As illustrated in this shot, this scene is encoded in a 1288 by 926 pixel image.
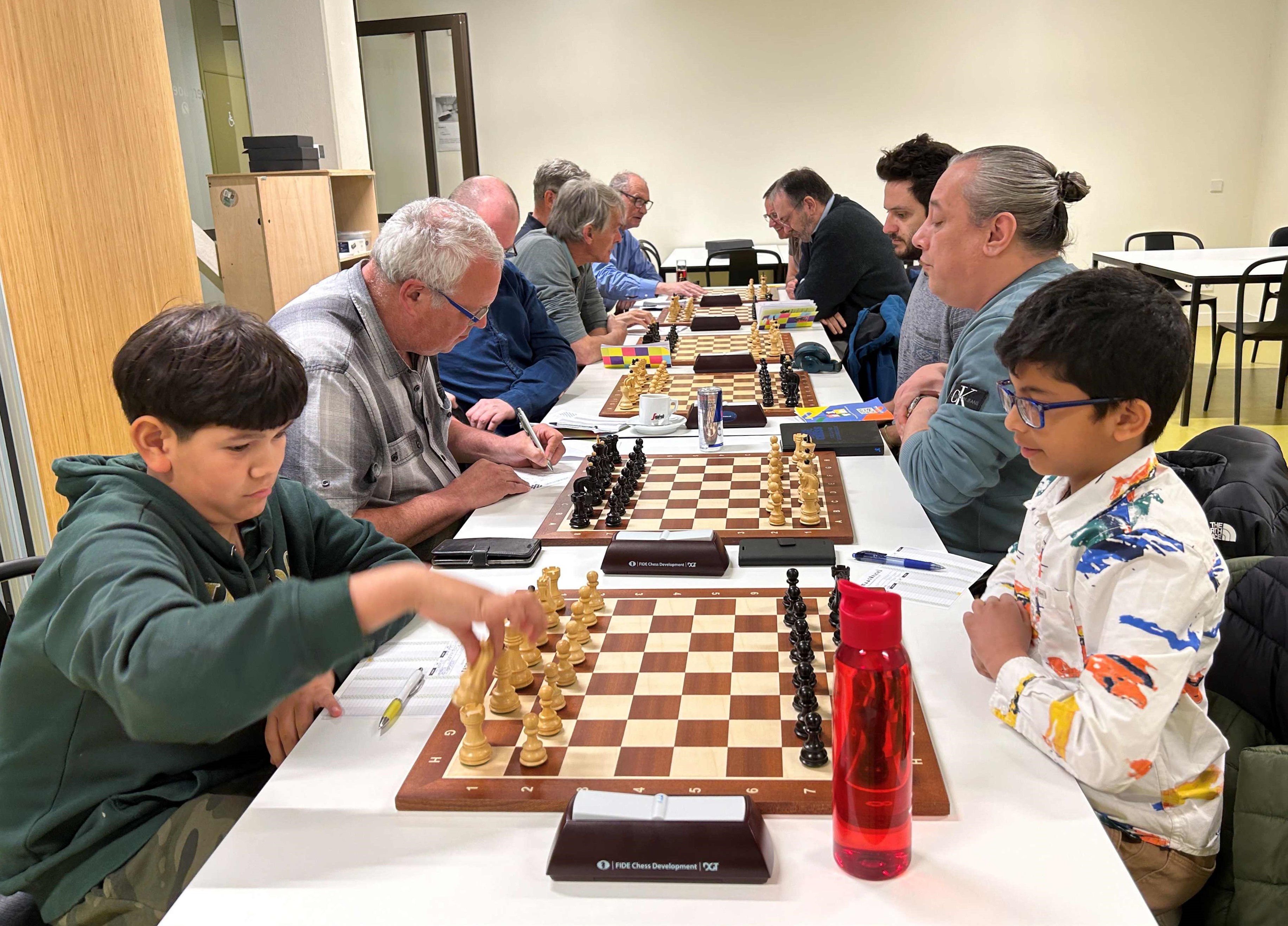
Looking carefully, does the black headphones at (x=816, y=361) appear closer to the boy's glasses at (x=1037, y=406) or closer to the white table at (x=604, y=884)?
the boy's glasses at (x=1037, y=406)

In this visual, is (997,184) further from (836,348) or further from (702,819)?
(836,348)

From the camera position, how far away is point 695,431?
286cm

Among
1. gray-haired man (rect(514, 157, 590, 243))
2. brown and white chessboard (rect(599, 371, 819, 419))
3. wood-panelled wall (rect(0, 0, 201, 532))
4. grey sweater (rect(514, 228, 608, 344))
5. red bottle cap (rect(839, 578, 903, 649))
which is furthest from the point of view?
gray-haired man (rect(514, 157, 590, 243))

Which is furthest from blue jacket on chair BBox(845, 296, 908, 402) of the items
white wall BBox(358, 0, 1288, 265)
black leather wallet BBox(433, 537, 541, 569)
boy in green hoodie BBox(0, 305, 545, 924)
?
white wall BBox(358, 0, 1288, 265)

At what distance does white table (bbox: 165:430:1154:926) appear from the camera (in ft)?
3.19

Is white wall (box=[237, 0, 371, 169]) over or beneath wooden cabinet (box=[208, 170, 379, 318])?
over

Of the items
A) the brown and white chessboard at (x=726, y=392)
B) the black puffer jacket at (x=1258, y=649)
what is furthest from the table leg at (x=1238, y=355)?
the black puffer jacket at (x=1258, y=649)

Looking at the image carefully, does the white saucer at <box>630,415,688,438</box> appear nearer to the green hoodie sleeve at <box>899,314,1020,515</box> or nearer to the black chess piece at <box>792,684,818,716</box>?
the green hoodie sleeve at <box>899,314,1020,515</box>

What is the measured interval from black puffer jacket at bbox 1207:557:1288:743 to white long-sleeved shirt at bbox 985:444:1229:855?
20 centimetres

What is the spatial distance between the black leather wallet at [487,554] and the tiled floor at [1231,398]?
167 inches

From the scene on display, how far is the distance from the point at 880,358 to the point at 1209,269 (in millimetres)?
3477

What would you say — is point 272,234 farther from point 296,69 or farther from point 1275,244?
point 1275,244

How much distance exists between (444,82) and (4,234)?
23.3 feet

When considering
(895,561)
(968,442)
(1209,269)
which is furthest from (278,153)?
(1209,269)
